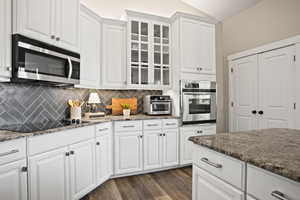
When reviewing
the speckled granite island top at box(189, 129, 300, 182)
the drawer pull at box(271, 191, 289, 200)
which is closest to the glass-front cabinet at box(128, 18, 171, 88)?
the speckled granite island top at box(189, 129, 300, 182)

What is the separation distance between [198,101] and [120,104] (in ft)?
4.66

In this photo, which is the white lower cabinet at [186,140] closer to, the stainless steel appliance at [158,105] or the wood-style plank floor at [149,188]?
the wood-style plank floor at [149,188]

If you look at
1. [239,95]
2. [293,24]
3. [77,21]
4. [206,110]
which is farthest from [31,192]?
[293,24]

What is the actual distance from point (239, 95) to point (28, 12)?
147 inches

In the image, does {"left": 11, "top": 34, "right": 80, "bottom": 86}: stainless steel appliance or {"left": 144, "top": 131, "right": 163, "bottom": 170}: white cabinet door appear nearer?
{"left": 11, "top": 34, "right": 80, "bottom": 86}: stainless steel appliance

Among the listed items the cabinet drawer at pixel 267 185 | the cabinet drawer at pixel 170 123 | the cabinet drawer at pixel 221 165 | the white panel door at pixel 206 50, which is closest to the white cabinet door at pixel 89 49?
the cabinet drawer at pixel 170 123

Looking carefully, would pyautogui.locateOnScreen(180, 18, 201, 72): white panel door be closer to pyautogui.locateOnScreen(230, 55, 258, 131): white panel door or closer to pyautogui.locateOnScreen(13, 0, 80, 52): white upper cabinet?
pyautogui.locateOnScreen(230, 55, 258, 131): white panel door

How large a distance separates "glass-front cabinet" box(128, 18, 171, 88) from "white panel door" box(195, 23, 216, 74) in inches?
23.1

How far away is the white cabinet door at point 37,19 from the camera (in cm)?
164

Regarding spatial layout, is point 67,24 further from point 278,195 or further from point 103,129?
point 278,195

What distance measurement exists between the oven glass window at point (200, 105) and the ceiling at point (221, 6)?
216 centimetres

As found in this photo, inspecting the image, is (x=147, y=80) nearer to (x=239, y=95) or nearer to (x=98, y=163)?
(x=98, y=163)

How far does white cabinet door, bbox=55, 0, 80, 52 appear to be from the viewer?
79.4 inches

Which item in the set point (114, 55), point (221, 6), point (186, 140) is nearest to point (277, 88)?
point (186, 140)
